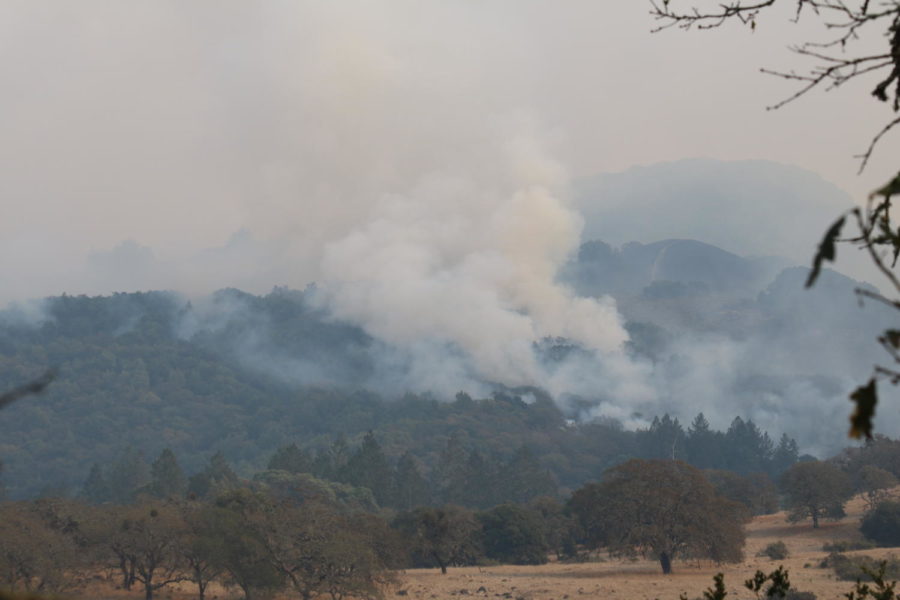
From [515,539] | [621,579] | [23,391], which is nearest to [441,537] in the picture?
[515,539]

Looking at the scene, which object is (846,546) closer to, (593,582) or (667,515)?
(667,515)

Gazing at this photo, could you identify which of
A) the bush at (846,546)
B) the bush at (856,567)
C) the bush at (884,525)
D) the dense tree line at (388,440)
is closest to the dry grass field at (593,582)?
the bush at (856,567)

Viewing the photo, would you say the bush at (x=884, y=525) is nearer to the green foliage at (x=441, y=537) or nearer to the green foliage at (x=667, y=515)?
the green foliage at (x=667, y=515)

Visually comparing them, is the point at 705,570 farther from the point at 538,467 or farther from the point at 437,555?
the point at 538,467

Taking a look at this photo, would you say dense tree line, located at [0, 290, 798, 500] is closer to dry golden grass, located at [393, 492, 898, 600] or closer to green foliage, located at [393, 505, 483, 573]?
green foliage, located at [393, 505, 483, 573]

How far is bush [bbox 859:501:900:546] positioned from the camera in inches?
2094

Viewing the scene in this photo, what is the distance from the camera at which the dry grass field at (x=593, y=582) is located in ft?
120

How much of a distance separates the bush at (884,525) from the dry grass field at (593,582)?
3.33m

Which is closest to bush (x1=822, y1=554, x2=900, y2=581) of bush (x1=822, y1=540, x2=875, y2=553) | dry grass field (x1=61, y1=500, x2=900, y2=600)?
dry grass field (x1=61, y1=500, x2=900, y2=600)

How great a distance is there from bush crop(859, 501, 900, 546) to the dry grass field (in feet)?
10.9

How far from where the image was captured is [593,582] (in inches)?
1631

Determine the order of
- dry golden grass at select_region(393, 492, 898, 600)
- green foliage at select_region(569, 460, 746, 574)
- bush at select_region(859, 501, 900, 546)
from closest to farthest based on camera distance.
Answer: dry golden grass at select_region(393, 492, 898, 600) → green foliage at select_region(569, 460, 746, 574) → bush at select_region(859, 501, 900, 546)

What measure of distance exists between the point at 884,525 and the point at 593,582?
24.0m

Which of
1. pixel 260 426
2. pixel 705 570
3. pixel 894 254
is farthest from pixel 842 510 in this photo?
pixel 260 426
